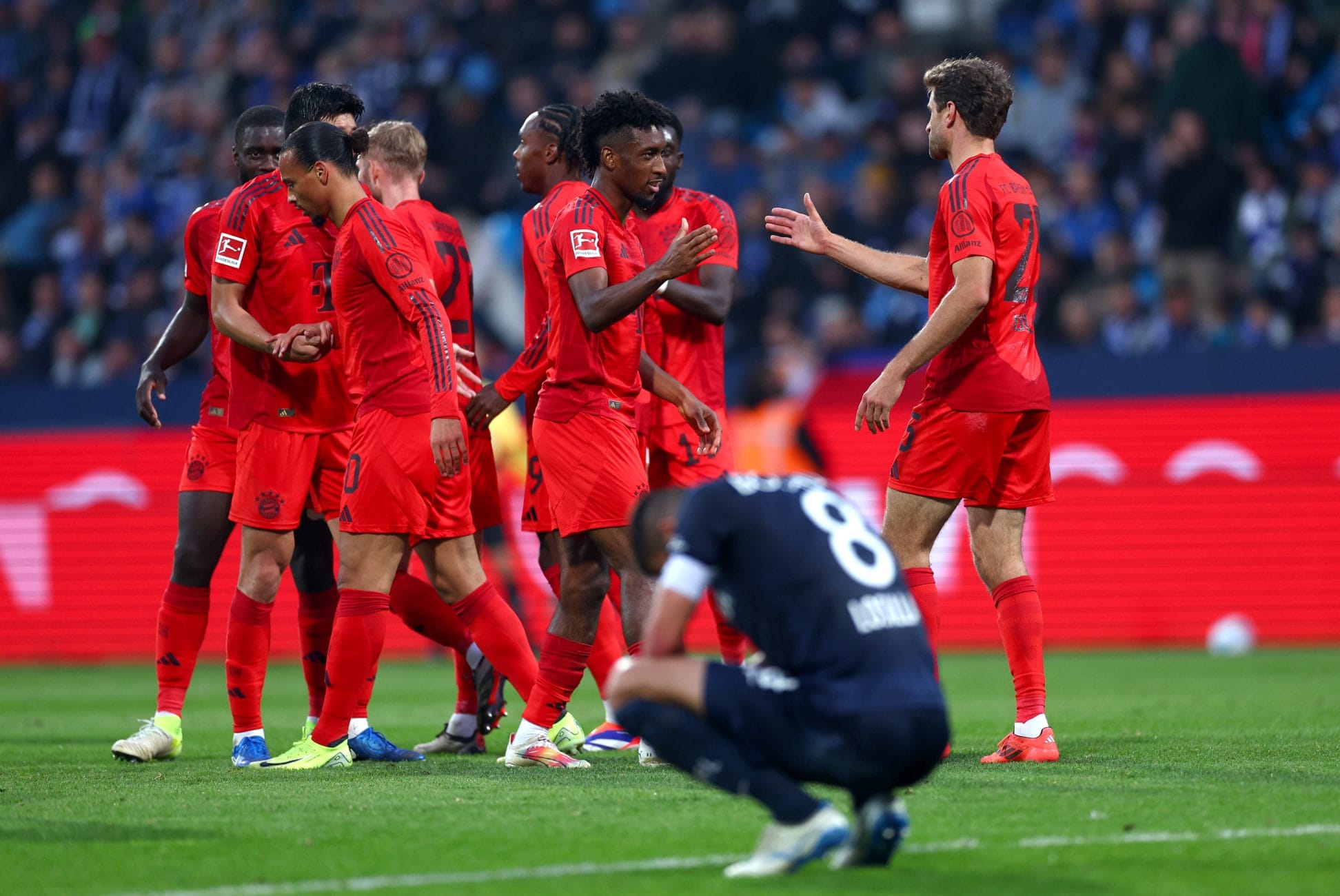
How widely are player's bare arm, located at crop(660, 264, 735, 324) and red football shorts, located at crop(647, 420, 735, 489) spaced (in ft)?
1.82

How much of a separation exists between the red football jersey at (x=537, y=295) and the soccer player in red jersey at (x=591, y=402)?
0.63 feet

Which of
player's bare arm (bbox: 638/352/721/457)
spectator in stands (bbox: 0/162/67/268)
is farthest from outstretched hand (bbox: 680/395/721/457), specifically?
spectator in stands (bbox: 0/162/67/268)

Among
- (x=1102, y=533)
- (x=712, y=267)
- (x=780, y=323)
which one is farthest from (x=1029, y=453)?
(x=780, y=323)

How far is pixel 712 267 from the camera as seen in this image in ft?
24.5

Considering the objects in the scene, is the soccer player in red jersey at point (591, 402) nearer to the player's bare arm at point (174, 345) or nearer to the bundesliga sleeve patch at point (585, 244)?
the bundesliga sleeve patch at point (585, 244)

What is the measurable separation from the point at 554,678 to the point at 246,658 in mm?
1410

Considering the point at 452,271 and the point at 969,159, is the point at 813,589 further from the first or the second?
the point at 452,271

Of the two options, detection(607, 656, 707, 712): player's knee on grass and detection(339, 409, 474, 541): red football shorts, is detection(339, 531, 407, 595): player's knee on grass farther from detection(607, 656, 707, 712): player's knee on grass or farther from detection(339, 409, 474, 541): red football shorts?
detection(607, 656, 707, 712): player's knee on grass

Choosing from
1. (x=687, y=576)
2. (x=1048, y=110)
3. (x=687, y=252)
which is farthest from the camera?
(x=1048, y=110)

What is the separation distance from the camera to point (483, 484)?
7.64m

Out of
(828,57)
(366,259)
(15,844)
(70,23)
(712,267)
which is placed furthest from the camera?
(70,23)

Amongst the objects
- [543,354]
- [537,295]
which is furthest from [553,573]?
[537,295]

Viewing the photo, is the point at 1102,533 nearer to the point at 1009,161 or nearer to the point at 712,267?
the point at 1009,161

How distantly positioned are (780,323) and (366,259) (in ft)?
29.1
